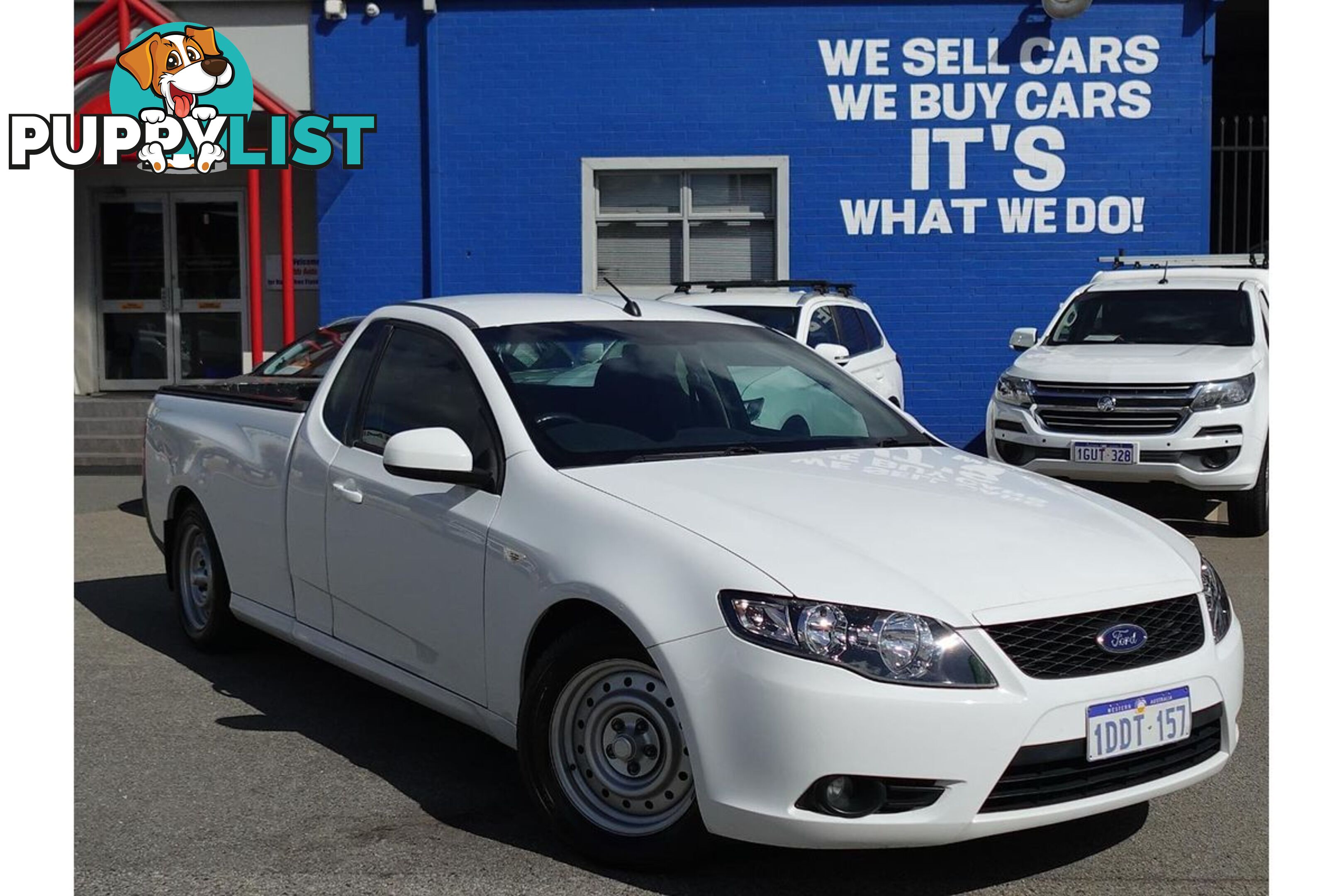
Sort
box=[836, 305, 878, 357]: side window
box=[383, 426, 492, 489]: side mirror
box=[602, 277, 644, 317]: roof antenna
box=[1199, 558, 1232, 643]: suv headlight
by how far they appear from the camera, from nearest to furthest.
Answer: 1. box=[1199, 558, 1232, 643]: suv headlight
2. box=[383, 426, 492, 489]: side mirror
3. box=[602, 277, 644, 317]: roof antenna
4. box=[836, 305, 878, 357]: side window

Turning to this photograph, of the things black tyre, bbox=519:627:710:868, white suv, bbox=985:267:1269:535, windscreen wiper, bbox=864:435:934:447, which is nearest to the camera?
black tyre, bbox=519:627:710:868

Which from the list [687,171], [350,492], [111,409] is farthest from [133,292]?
[350,492]

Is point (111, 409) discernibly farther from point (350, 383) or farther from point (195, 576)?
point (350, 383)


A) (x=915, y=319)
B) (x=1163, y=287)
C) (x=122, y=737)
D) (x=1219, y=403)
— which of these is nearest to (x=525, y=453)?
(x=122, y=737)

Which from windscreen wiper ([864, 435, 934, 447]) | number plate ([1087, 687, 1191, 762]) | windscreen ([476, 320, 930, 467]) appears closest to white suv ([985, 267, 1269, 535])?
windscreen ([476, 320, 930, 467])

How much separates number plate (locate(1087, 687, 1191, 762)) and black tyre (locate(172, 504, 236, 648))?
3.96 m

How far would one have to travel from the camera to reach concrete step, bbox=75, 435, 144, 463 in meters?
15.0

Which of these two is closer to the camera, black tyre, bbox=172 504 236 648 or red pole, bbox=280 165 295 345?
black tyre, bbox=172 504 236 648

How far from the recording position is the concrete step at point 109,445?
15.0 meters

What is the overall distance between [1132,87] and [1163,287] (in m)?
4.36

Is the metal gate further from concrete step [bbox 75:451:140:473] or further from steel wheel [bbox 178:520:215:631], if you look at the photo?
concrete step [bbox 75:451:140:473]

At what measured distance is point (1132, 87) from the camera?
587 inches

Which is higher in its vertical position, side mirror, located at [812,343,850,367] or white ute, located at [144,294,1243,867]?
side mirror, located at [812,343,850,367]

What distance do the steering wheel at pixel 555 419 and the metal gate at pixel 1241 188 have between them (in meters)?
10.2
